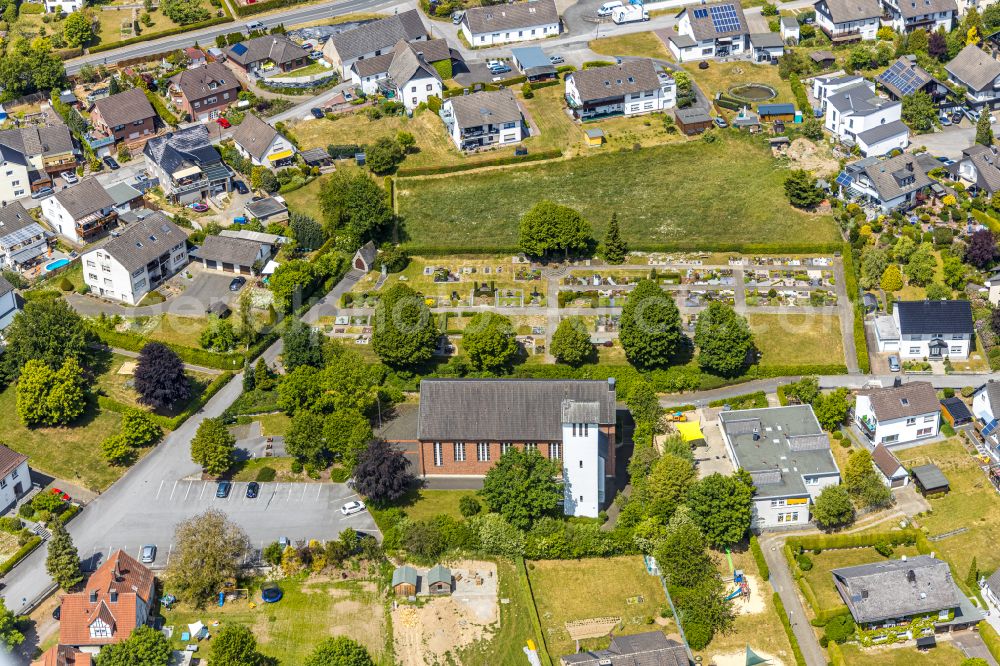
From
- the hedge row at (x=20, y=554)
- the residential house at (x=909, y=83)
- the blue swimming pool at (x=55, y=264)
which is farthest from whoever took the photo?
the residential house at (x=909, y=83)

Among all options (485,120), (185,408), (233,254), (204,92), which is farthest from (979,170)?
(204,92)

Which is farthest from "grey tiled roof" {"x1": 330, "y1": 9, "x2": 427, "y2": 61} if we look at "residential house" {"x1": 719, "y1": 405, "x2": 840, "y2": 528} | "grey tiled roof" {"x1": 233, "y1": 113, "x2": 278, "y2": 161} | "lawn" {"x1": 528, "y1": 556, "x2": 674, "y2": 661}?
"lawn" {"x1": 528, "y1": 556, "x2": 674, "y2": 661}

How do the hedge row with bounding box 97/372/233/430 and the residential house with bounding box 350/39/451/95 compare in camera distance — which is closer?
the hedge row with bounding box 97/372/233/430

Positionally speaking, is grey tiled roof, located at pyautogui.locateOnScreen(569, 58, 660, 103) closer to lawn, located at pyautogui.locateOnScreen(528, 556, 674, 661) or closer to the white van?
the white van

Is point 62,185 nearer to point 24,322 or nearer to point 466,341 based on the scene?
point 24,322

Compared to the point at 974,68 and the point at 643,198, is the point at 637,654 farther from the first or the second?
the point at 974,68

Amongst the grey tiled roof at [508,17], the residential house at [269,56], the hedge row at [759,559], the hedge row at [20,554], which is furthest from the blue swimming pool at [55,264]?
the hedge row at [759,559]

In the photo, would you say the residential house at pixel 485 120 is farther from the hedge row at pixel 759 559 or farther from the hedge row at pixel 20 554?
the hedge row at pixel 20 554
